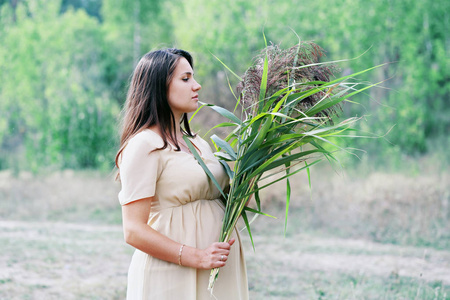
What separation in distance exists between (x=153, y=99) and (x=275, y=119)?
0.49m

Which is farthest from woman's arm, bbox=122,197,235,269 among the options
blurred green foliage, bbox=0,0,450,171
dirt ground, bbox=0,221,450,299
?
blurred green foliage, bbox=0,0,450,171

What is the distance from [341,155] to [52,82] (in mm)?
9907

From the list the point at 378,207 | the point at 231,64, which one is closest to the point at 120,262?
the point at 378,207

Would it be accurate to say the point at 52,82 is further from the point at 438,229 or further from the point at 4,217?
the point at 438,229

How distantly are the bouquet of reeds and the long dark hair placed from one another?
0.57 ft

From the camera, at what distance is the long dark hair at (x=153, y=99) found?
227 cm

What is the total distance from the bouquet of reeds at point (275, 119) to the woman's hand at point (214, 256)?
80 mm

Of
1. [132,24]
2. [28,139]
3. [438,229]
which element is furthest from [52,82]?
[438,229]

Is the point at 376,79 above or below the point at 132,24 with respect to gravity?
below

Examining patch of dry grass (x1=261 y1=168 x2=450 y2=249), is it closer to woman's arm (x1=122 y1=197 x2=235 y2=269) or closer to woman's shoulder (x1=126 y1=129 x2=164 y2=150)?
woman's arm (x1=122 y1=197 x2=235 y2=269)

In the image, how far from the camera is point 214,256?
212 cm

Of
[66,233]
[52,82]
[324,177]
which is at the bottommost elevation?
[66,233]

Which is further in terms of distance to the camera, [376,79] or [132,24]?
[132,24]

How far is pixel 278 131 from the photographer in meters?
2.29
